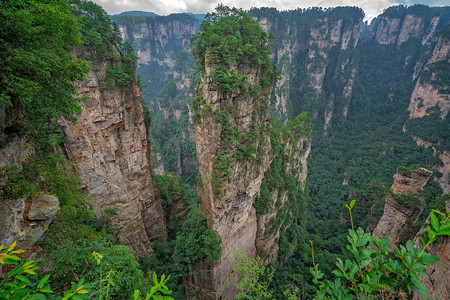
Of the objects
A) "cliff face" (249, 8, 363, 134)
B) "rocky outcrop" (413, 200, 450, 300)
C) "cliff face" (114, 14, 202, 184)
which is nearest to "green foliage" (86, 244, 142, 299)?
"rocky outcrop" (413, 200, 450, 300)

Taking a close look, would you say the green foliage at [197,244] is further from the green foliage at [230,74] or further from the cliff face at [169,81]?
the cliff face at [169,81]

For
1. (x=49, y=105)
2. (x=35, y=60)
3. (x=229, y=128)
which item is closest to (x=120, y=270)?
(x=49, y=105)

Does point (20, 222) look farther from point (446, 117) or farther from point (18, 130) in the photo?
point (446, 117)

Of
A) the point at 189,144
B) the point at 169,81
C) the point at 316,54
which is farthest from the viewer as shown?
the point at 169,81

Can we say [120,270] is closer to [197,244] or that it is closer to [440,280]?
→ [197,244]

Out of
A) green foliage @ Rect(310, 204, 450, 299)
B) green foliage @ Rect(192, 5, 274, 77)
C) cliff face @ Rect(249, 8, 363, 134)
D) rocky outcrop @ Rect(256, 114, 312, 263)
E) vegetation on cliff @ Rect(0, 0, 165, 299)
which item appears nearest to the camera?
green foliage @ Rect(310, 204, 450, 299)

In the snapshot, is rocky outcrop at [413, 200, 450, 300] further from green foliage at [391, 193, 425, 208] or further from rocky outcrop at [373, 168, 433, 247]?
rocky outcrop at [373, 168, 433, 247]

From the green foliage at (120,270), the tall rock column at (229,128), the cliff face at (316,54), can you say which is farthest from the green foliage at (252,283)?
the cliff face at (316,54)
